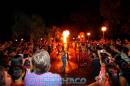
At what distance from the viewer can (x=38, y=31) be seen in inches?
212

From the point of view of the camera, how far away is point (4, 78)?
428 cm

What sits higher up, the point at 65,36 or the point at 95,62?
the point at 65,36

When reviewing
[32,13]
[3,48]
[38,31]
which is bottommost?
[3,48]

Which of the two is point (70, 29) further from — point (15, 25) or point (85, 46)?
point (15, 25)

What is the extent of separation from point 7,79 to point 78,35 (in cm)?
174

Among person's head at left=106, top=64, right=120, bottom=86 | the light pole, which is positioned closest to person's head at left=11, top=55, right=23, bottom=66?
the light pole

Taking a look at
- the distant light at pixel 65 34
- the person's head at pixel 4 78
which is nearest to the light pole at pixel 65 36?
the distant light at pixel 65 34

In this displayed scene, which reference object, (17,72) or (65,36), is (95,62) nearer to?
(65,36)

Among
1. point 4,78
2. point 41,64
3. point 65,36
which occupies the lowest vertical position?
point 4,78

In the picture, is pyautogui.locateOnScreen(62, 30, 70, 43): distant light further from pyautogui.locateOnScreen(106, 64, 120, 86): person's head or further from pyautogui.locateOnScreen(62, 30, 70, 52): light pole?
pyautogui.locateOnScreen(106, 64, 120, 86): person's head

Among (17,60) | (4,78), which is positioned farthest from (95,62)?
(4,78)

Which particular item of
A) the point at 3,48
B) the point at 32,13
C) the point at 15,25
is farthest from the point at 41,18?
the point at 3,48

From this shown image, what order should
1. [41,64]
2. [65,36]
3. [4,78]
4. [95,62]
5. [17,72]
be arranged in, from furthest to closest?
[65,36]
[95,62]
[17,72]
[4,78]
[41,64]

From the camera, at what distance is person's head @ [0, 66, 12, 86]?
164 inches
